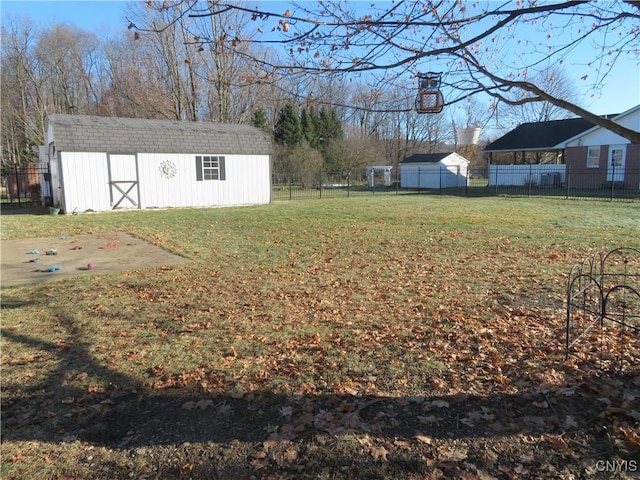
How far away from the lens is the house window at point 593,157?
96.0 feet

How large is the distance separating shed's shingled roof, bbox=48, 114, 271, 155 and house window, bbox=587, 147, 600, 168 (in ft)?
72.5

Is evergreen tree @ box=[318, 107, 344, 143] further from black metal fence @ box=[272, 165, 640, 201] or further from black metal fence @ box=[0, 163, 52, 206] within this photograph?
black metal fence @ box=[0, 163, 52, 206]

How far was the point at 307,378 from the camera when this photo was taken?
3.76 meters

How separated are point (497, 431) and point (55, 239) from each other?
37.7ft

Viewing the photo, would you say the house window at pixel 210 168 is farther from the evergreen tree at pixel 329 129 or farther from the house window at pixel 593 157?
the evergreen tree at pixel 329 129

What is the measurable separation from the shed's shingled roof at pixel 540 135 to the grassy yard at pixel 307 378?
28519 millimetres

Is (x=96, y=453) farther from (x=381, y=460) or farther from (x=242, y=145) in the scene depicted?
(x=242, y=145)

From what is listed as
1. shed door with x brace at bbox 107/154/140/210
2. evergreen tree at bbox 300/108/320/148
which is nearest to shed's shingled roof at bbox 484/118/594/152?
evergreen tree at bbox 300/108/320/148

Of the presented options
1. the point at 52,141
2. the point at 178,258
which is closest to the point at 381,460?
the point at 178,258

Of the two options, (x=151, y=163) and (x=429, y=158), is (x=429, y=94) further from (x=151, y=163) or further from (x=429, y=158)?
(x=429, y=158)

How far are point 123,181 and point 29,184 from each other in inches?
353

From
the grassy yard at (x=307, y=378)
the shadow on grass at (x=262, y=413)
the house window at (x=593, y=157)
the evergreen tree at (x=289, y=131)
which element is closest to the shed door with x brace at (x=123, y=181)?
the grassy yard at (x=307, y=378)

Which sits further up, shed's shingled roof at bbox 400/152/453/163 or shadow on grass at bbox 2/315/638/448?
shed's shingled roof at bbox 400/152/453/163

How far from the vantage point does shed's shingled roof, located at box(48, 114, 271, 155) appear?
18031mm
